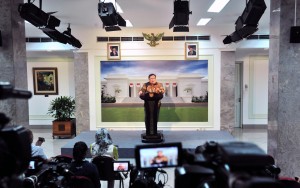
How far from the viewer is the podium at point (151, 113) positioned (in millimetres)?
6742

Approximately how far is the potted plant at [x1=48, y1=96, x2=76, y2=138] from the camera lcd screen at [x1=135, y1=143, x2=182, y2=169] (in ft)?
25.4

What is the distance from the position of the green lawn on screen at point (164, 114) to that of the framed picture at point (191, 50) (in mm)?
1668

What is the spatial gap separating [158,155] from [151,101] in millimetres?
5126

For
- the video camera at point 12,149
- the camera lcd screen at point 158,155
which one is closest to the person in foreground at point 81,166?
the camera lcd screen at point 158,155

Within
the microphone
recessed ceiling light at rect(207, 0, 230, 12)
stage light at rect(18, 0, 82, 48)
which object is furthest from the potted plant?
the microphone

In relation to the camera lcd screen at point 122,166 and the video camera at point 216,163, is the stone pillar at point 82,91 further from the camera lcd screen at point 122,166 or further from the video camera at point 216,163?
the video camera at point 216,163

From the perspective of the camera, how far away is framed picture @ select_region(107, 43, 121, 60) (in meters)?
8.71

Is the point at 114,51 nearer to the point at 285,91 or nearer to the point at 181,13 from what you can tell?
the point at 181,13

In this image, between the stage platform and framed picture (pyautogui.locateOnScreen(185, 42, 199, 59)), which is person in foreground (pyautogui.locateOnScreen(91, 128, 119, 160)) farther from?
framed picture (pyautogui.locateOnScreen(185, 42, 199, 59))

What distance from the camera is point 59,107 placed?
9148 millimetres

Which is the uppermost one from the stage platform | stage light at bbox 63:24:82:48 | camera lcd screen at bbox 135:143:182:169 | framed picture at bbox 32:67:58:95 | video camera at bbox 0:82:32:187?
stage light at bbox 63:24:82:48

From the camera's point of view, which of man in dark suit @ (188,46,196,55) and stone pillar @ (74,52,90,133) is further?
stone pillar @ (74,52,90,133)

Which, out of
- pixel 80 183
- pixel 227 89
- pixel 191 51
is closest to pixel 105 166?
pixel 80 183

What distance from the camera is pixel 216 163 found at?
3.98 ft
